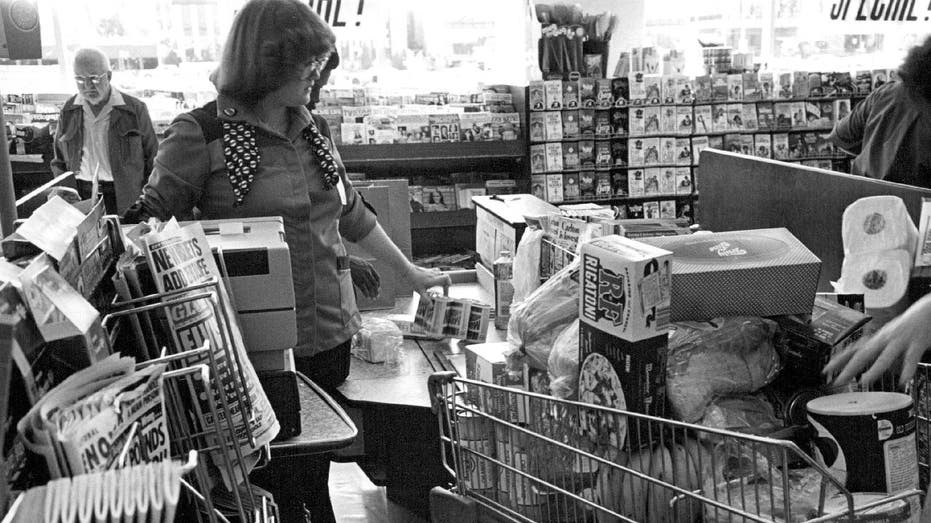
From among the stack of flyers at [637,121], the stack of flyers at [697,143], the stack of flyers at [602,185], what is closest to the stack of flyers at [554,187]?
the stack of flyers at [602,185]

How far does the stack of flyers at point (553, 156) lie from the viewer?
23.7 feet

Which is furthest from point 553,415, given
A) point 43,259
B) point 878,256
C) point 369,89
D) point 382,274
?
point 369,89

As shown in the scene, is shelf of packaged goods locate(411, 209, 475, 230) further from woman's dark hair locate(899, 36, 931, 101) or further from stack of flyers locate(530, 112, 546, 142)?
woman's dark hair locate(899, 36, 931, 101)

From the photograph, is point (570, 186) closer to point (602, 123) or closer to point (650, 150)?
point (602, 123)

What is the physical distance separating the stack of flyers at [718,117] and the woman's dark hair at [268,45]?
5740 mm

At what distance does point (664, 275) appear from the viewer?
140 centimetres

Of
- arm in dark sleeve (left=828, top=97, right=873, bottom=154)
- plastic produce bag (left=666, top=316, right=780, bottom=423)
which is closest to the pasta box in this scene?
plastic produce bag (left=666, top=316, right=780, bottom=423)

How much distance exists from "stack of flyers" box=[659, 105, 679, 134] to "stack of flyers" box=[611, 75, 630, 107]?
0.32 m

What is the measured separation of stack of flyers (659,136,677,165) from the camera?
296 inches

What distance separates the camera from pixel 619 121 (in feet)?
24.2

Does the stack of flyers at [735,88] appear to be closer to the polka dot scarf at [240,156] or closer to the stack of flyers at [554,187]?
the stack of flyers at [554,187]

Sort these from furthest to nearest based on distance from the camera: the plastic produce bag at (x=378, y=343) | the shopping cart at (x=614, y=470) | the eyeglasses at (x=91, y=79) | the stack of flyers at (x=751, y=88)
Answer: the stack of flyers at (x=751, y=88) → the eyeglasses at (x=91, y=79) → the plastic produce bag at (x=378, y=343) → the shopping cart at (x=614, y=470)

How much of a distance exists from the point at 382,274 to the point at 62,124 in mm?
3696

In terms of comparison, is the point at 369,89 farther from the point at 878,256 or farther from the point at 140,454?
the point at 140,454
